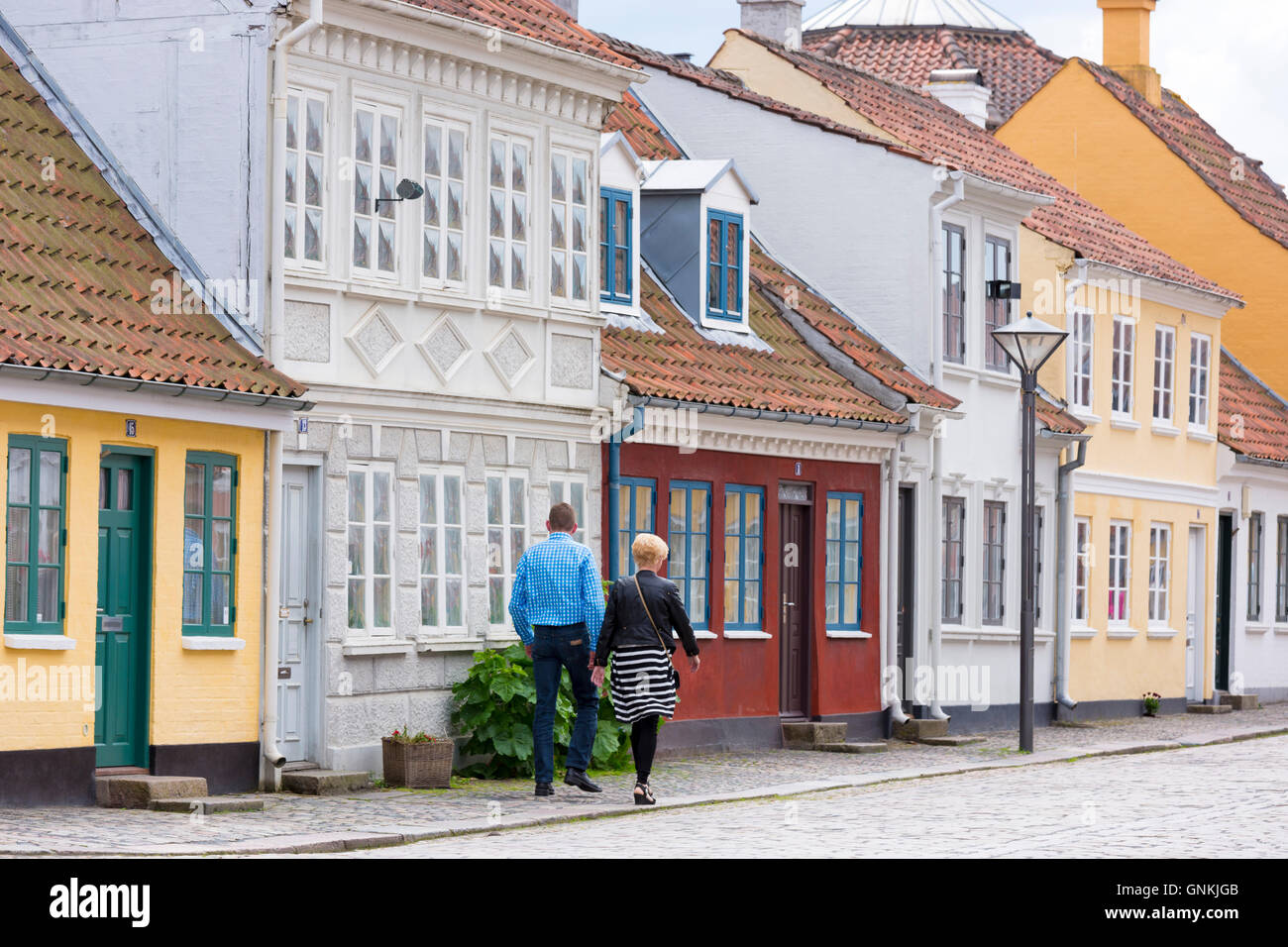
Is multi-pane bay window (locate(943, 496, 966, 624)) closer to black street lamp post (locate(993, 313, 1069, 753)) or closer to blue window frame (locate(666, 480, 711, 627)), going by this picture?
black street lamp post (locate(993, 313, 1069, 753))

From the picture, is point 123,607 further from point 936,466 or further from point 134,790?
point 936,466

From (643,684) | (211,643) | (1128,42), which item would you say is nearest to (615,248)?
(643,684)

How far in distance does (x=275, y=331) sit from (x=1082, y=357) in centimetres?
1582

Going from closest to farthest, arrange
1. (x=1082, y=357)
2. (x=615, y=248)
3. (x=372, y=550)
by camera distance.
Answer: (x=372, y=550)
(x=615, y=248)
(x=1082, y=357)

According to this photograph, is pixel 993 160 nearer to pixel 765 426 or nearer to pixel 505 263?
pixel 765 426

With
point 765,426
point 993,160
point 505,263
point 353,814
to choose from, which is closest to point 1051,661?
point 993,160

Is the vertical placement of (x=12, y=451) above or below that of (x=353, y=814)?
above

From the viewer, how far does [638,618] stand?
57.8 ft

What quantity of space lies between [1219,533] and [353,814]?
75.6 feet

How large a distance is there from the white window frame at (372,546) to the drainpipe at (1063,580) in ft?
44.2

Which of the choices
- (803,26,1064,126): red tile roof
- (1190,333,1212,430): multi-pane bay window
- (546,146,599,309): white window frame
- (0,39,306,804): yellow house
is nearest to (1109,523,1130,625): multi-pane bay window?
(1190,333,1212,430): multi-pane bay window

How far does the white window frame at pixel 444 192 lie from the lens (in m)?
20.0

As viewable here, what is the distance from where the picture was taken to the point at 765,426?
24.4m

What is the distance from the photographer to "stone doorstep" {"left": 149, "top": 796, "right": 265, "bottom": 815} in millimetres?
16266
